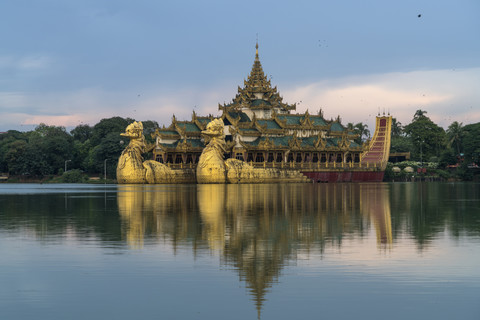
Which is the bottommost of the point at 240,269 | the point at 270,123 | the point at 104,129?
the point at 240,269

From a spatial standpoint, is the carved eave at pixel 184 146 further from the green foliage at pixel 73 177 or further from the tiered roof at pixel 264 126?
the green foliage at pixel 73 177

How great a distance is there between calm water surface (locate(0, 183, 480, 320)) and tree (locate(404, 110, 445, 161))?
394 ft

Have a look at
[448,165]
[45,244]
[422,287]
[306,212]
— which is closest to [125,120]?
[448,165]

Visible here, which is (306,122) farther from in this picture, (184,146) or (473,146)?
(473,146)

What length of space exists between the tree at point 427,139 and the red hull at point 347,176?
3747 cm

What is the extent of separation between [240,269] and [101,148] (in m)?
105

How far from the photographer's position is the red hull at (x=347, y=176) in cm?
10117

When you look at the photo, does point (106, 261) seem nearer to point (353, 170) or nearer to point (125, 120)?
point (353, 170)

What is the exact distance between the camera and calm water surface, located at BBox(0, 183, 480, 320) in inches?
480

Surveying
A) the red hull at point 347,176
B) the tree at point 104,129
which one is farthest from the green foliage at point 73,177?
the red hull at point 347,176

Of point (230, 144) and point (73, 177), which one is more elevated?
point (230, 144)

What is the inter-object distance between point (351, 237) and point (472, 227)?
644 cm

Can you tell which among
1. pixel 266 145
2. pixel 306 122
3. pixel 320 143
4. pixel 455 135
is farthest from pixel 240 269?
pixel 455 135

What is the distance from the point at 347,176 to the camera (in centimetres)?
10544
